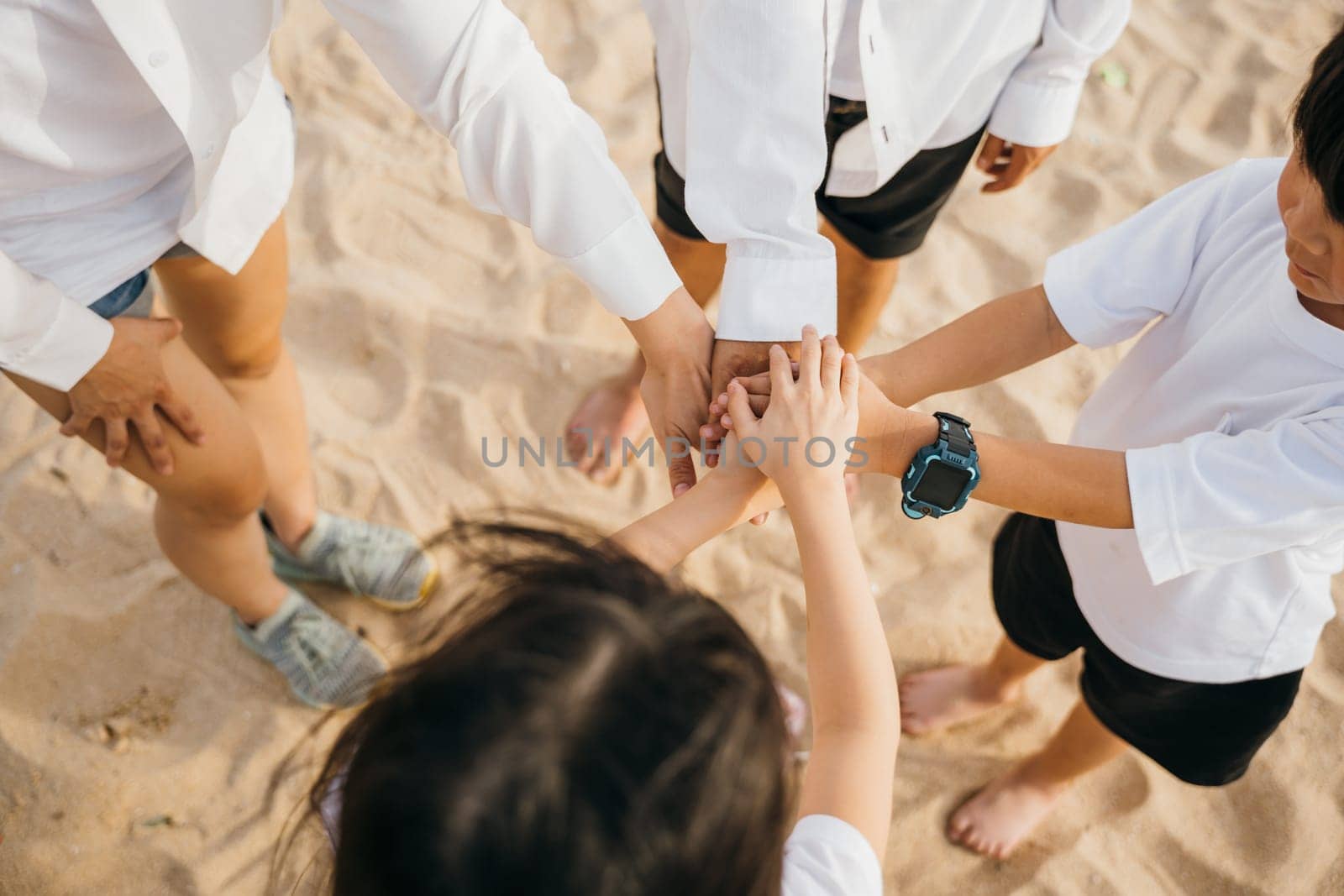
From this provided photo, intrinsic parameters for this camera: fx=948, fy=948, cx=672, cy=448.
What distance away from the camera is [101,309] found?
1573mm

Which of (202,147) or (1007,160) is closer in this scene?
(202,147)

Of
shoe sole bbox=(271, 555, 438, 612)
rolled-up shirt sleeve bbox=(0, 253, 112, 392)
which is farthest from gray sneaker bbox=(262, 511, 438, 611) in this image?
rolled-up shirt sleeve bbox=(0, 253, 112, 392)

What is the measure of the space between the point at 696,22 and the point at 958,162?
73 centimetres

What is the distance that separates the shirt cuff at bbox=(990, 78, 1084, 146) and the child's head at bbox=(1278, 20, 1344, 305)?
69cm

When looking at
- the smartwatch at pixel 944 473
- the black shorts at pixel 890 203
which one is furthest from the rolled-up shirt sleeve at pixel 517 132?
the smartwatch at pixel 944 473

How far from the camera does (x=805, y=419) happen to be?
140 centimetres

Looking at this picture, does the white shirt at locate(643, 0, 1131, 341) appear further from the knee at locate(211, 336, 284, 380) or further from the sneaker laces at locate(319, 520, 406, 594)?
the sneaker laces at locate(319, 520, 406, 594)

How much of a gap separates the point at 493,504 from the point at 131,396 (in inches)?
41.3

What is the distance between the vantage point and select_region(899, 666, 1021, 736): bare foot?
223 cm

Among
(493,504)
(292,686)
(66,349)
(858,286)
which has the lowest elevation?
(292,686)

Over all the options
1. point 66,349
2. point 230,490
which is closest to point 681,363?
point 230,490

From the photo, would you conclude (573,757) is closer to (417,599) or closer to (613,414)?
(417,599)

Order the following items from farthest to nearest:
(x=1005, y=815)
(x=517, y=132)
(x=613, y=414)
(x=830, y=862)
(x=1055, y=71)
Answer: (x=613, y=414)
(x=1005, y=815)
(x=1055, y=71)
(x=517, y=132)
(x=830, y=862)

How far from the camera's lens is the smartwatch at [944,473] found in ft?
4.64
